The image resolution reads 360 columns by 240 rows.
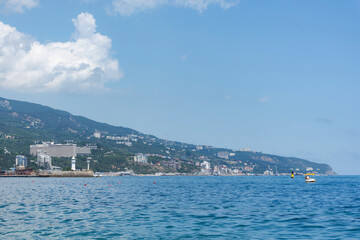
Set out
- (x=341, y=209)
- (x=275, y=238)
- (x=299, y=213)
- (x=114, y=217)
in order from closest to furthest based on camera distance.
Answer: (x=275, y=238) < (x=114, y=217) < (x=299, y=213) < (x=341, y=209)

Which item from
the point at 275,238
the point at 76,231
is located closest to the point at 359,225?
the point at 275,238

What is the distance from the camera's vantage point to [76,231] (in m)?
31.5

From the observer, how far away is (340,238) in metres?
28.2

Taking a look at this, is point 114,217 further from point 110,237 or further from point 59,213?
point 110,237

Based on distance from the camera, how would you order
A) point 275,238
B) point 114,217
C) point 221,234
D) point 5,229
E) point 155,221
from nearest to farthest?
point 275,238 < point 221,234 < point 5,229 < point 155,221 < point 114,217

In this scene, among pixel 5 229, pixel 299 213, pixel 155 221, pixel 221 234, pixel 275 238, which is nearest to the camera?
pixel 275 238

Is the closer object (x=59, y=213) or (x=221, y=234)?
(x=221, y=234)

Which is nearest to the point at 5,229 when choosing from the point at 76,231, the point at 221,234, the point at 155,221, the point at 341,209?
the point at 76,231

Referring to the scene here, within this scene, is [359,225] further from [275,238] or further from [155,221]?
[155,221]

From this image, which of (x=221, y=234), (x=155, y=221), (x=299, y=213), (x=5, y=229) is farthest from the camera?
(x=299, y=213)

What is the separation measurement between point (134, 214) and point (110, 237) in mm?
12805

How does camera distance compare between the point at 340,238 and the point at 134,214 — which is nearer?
the point at 340,238

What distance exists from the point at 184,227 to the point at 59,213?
54.1 ft

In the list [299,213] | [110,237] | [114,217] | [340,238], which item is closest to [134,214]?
[114,217]
